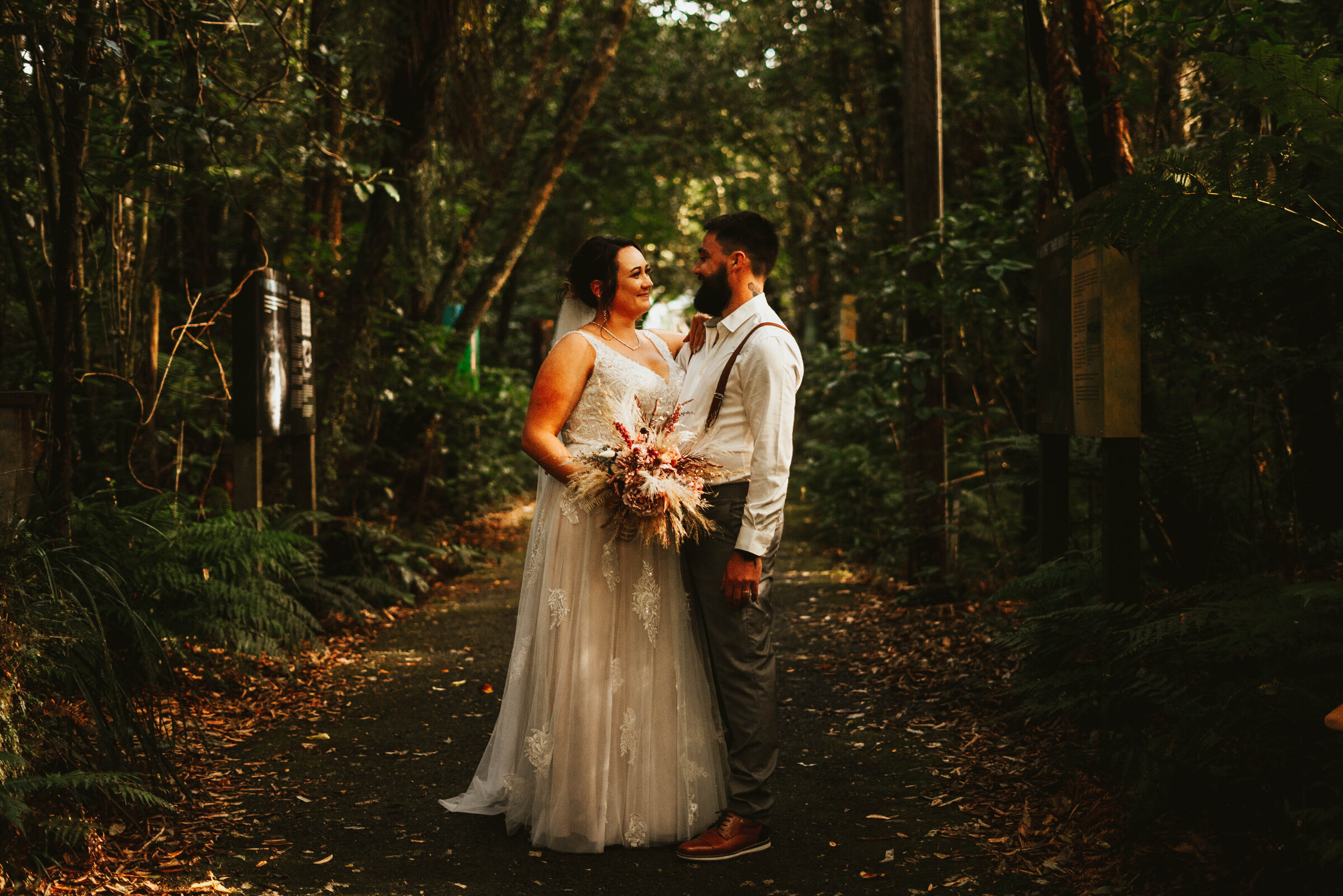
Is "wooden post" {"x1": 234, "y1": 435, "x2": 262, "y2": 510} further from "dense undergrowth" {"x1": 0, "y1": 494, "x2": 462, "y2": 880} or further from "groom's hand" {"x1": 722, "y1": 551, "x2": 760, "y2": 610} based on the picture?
"groom's hand" {"x1": 722, "y1": 551, "x2": 760, "y2": 610}

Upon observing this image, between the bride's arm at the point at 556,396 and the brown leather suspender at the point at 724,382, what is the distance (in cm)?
57

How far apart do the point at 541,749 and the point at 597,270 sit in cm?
201

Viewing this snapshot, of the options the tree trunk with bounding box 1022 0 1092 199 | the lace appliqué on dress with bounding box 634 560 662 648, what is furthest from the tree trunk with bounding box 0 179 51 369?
the tree trunk with bounding box 1022 0 1092 199

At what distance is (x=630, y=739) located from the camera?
157 inches

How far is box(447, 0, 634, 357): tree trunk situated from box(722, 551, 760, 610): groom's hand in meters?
8.00

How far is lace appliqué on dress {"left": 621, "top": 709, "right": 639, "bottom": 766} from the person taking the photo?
A: 399 cm

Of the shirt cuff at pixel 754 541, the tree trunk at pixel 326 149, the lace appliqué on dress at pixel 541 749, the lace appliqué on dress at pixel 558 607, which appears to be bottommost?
the lace appliqué on dress at pixel 541 749

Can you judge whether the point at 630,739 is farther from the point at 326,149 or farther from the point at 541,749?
the point at 326,149

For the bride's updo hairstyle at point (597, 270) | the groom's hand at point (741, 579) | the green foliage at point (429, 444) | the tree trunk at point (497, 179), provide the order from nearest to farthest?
1. the groom's hand at point (741, 579)
2. the bride's updo hairstyle at point (597, 270)
3. the green foliage at point (429, 444)
4. the tree trunk at point (497, 179)

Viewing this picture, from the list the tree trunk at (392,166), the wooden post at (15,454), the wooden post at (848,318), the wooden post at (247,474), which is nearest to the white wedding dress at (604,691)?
the wooden post at (15,454)

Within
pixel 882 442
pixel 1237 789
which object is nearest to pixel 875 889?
pixel 1237 789

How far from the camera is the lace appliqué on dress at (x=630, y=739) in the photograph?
3986mm

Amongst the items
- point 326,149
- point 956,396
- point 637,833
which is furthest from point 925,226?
point 637,833

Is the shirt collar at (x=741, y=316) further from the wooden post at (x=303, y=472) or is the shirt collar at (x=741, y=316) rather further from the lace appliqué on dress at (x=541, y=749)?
the wooden post at (x=303, y=472)
